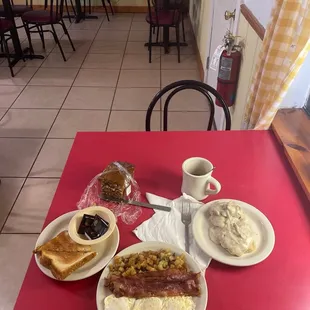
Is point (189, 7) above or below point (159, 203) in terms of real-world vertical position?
below

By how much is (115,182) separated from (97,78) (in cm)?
271

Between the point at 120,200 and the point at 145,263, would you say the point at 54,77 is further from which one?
the point at 145,263

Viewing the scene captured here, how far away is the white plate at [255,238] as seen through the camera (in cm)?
82

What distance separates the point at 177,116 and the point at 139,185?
6.17 feet

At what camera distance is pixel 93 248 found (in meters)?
0.86

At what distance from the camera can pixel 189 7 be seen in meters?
4.91

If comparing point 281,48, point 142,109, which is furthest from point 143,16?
point 281,48

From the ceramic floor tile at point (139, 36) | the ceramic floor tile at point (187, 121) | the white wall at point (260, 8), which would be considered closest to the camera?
the white wall at point (260, 8)

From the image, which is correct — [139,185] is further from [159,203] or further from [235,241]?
[235,241]

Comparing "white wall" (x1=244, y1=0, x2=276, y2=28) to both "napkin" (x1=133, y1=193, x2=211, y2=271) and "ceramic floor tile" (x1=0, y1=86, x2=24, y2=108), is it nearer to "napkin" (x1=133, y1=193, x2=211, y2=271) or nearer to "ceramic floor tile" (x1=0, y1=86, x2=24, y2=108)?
"napkin" (x1=133, y1=193, x2=211, y2=271)

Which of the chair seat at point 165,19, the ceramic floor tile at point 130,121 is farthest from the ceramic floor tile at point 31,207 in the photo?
the chair seat at point 165,19

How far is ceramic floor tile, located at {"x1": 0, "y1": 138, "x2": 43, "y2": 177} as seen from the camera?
224 cm

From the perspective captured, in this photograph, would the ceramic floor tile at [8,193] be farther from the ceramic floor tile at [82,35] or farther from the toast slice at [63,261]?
the ceramic floor tile at [82,35]

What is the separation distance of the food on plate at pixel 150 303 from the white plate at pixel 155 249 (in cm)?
1
